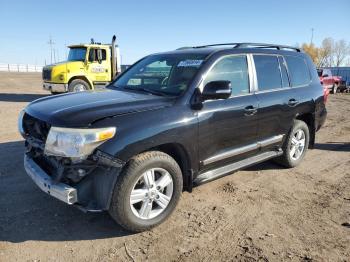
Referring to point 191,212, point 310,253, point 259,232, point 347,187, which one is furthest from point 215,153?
point 347,187

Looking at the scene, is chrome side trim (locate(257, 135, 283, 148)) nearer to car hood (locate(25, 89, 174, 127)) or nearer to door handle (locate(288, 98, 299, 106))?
door handle (locate(288, 98, 299, 106))

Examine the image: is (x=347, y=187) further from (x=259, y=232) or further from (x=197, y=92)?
(x=197, y=92)

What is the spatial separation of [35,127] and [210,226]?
7.26ft

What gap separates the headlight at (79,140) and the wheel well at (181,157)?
2.38 feet

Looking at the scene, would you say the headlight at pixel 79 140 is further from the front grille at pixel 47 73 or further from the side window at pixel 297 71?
the front grille at pixel 47 73

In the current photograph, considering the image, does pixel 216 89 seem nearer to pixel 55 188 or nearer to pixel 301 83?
pixel 55 188

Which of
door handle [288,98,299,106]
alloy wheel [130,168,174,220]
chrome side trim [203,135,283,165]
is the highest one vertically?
door handle [288,98,299,106]

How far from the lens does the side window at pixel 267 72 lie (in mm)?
5035

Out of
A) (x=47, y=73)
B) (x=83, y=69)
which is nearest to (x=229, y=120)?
(x=83, y=69)

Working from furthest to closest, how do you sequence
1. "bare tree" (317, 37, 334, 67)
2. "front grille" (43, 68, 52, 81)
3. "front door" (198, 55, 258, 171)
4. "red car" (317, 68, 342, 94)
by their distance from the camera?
"bare tree" (317, 37, 334, 67)
"red car" (317, 68, 342, 94)
"front grille" (43, 68, 52, 81)
"front door" (198, 55, 258, 171)

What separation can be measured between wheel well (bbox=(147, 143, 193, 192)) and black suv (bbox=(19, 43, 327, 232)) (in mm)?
12

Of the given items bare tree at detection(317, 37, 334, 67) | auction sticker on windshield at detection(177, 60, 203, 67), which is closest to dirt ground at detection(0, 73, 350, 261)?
auction sticker on windshield at detection(177, 60, 203, 67)

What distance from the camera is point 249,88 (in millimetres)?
4820

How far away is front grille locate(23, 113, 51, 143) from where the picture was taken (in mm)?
3704
